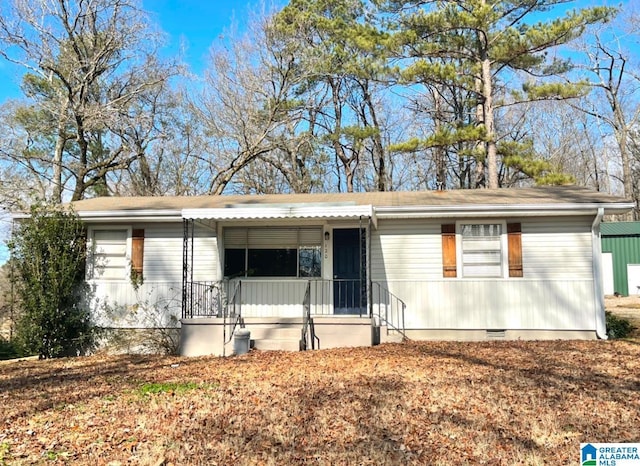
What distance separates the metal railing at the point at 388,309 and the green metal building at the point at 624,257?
16293 millimetres

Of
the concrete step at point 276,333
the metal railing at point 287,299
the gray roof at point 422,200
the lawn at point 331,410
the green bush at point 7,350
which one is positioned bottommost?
the green bush at point 7,350

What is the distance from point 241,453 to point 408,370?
3.19 m

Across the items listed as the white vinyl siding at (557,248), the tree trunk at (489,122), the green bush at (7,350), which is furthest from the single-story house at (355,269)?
the tree trunk at (489,122)

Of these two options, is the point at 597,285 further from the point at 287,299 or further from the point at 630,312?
the point at 630,312

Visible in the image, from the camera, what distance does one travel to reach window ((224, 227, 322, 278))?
10031 mm

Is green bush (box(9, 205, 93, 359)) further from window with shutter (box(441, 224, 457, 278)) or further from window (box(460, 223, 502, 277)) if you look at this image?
window (box(460, 223, 502, 277))

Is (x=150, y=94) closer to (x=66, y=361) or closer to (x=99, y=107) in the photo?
(x=99, y=107)

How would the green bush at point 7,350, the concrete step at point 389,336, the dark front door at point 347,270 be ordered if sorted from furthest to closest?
the green bush at point 7,350 < the dark front door at point 347,270 < the concrete step at point 389,336

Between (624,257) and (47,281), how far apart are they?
22.2 meters

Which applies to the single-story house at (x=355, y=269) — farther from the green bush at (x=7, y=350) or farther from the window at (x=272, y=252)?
the green bush at (x=7, y=350)

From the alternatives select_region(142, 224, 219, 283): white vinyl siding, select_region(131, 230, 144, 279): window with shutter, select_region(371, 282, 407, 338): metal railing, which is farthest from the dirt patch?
select_region(131, 230, 144, 279): window with shutter

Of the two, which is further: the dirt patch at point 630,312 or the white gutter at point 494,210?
the dirt patch at point 630,312

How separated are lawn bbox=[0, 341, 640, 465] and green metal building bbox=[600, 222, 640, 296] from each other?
1621cm

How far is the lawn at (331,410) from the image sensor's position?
390 cm
